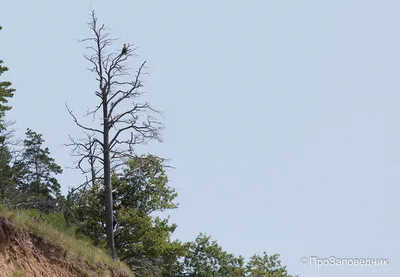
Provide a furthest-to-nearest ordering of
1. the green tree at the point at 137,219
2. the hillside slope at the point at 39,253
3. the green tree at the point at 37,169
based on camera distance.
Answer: the green tree at the point at 37,169, the green tree at the point at 137,219, the hillside slope at the point at 39,253

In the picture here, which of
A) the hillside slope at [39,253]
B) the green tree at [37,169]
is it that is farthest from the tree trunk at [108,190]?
the green tree at [37,169]

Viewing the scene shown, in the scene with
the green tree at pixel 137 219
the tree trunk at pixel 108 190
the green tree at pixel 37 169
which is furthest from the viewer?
the green tree at pixel 37 169

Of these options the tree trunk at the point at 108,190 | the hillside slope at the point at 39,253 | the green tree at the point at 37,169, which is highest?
the green tree at the point at 37,169

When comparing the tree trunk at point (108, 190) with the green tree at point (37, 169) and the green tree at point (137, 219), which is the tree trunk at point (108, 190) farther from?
the green tree at point (37, 169)

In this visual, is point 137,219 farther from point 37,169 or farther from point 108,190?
point 37,169

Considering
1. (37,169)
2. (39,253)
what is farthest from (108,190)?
(37,169)

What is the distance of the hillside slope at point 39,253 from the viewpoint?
1402cm

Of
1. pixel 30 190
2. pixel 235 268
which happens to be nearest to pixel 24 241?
pixel 235 268

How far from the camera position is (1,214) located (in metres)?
14.4

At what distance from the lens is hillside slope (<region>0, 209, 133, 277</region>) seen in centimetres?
1402

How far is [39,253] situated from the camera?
15.0 meters

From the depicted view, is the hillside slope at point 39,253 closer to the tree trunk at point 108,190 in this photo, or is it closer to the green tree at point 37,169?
the tree trunk at point 108,190

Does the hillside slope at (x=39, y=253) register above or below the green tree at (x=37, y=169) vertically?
below

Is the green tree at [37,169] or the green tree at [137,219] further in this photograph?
the green tree at [37,169]
